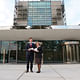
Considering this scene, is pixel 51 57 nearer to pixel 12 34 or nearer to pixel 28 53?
pixel 12 34

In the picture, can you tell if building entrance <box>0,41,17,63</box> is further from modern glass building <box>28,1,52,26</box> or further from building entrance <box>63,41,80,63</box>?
modern glass building <box>28,1,52,26</box>

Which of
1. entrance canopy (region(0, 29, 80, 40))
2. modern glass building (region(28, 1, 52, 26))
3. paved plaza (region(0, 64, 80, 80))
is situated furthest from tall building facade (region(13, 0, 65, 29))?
paved plaza (region(0, 64, 80, 80))

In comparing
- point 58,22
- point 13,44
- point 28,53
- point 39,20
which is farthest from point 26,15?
point 28,53

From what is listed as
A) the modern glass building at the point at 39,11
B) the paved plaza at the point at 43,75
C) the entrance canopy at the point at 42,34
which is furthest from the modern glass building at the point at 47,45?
the modern glass building at the point at 39,11

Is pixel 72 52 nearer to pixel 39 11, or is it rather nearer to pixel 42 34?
pixel 42 34

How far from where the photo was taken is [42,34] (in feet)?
60.3

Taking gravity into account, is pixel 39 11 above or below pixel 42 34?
above

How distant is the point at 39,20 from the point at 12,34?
185 feet

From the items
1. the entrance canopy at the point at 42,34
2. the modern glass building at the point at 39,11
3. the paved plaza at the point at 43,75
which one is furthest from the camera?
the modern glass building at the point at 39,11

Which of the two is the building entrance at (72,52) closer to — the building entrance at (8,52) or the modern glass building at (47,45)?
the modern glass building at (47,45)

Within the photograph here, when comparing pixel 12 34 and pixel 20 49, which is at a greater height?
pixel 12 34

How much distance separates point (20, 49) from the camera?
20031 mm

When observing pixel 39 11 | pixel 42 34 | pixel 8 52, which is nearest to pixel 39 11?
pixel 39 11

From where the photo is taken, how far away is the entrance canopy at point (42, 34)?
17953 mm
